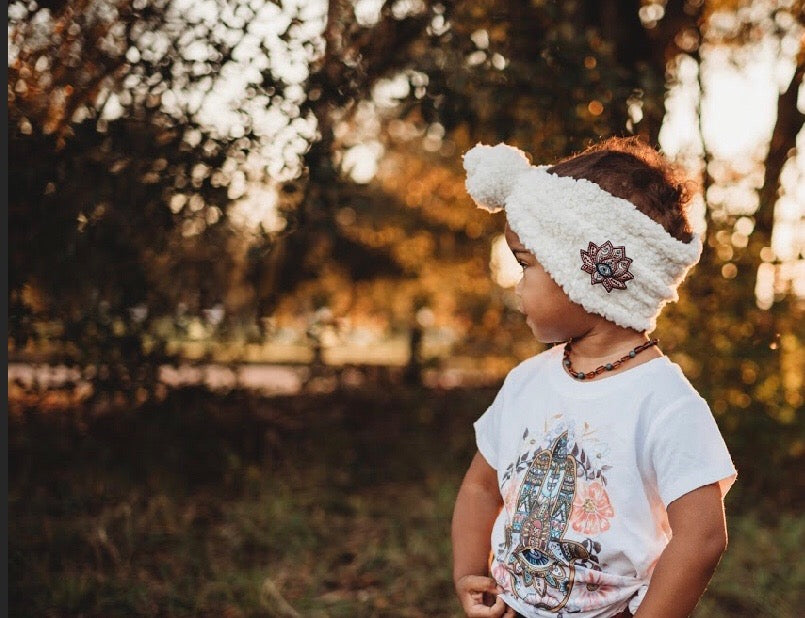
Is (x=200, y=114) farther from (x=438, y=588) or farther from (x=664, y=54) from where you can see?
(x=664, y=54)

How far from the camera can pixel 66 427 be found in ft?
14.1

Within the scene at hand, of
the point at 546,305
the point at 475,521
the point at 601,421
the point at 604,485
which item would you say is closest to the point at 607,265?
the point at 546,305

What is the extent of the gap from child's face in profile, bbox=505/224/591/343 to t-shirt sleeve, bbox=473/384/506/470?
201mm

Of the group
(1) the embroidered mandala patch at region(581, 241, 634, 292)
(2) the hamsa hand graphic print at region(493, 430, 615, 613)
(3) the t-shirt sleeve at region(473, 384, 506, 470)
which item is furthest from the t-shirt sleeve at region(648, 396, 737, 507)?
(3) the t-shirt sleeve at region(473, 384, 506, 470)

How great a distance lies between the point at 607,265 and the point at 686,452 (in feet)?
1.17

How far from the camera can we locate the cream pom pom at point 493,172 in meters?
1.72

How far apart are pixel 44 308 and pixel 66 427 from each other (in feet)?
3.07

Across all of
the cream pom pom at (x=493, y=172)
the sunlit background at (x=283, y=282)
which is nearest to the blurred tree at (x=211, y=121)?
the sunlit background at (x=283, y=282)

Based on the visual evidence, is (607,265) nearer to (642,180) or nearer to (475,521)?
(642,180)

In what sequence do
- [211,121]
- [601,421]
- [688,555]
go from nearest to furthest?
[688,555]
[601,421]
[211,121]

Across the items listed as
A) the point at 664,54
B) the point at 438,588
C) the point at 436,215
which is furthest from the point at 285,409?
the point at 664,54

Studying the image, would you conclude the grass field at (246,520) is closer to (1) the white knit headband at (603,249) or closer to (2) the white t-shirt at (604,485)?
(2) the white t-shirt at (604,485)

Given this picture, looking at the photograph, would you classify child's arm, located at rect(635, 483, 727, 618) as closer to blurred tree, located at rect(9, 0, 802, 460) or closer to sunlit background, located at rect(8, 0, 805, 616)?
sunlit background, located at rect(8, 0, 805, 616)

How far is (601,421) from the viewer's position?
1.57 metres
